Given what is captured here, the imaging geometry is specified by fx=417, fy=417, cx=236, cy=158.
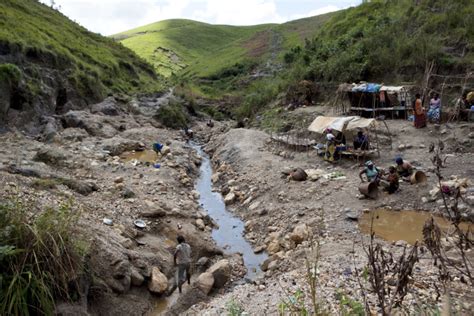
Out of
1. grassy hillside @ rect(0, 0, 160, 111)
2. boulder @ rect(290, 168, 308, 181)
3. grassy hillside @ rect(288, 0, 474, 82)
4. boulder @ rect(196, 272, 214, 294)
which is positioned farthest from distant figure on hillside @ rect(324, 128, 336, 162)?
grassy hillside @ rect(0, 0, 160, 111)

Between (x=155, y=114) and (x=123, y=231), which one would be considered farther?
(x=155, y=114)

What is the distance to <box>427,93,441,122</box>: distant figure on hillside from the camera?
57.2 feet

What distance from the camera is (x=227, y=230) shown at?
43.9 feet

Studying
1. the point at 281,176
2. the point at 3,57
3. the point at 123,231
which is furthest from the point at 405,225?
the point at 3,57

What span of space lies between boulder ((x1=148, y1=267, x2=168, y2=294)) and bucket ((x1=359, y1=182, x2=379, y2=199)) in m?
6.39

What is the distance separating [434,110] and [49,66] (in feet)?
77.4

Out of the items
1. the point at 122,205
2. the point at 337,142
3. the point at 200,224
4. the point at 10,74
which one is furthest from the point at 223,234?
the point at 10,74

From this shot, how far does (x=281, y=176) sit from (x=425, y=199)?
540cm

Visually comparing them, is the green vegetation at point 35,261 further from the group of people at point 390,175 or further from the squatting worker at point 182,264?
the group of people at point 390,175

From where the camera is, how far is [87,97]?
29.4m

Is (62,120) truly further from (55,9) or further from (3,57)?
(55,9)

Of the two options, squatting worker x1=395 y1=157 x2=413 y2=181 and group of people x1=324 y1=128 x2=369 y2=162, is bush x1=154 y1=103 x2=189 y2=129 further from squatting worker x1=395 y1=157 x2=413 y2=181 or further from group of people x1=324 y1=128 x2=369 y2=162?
squatting worker x1=395 y1=157 x2=413 y2=181

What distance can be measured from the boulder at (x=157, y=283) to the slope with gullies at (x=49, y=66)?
1610 cm

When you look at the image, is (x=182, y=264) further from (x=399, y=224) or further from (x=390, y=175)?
(x=390, y=175)
